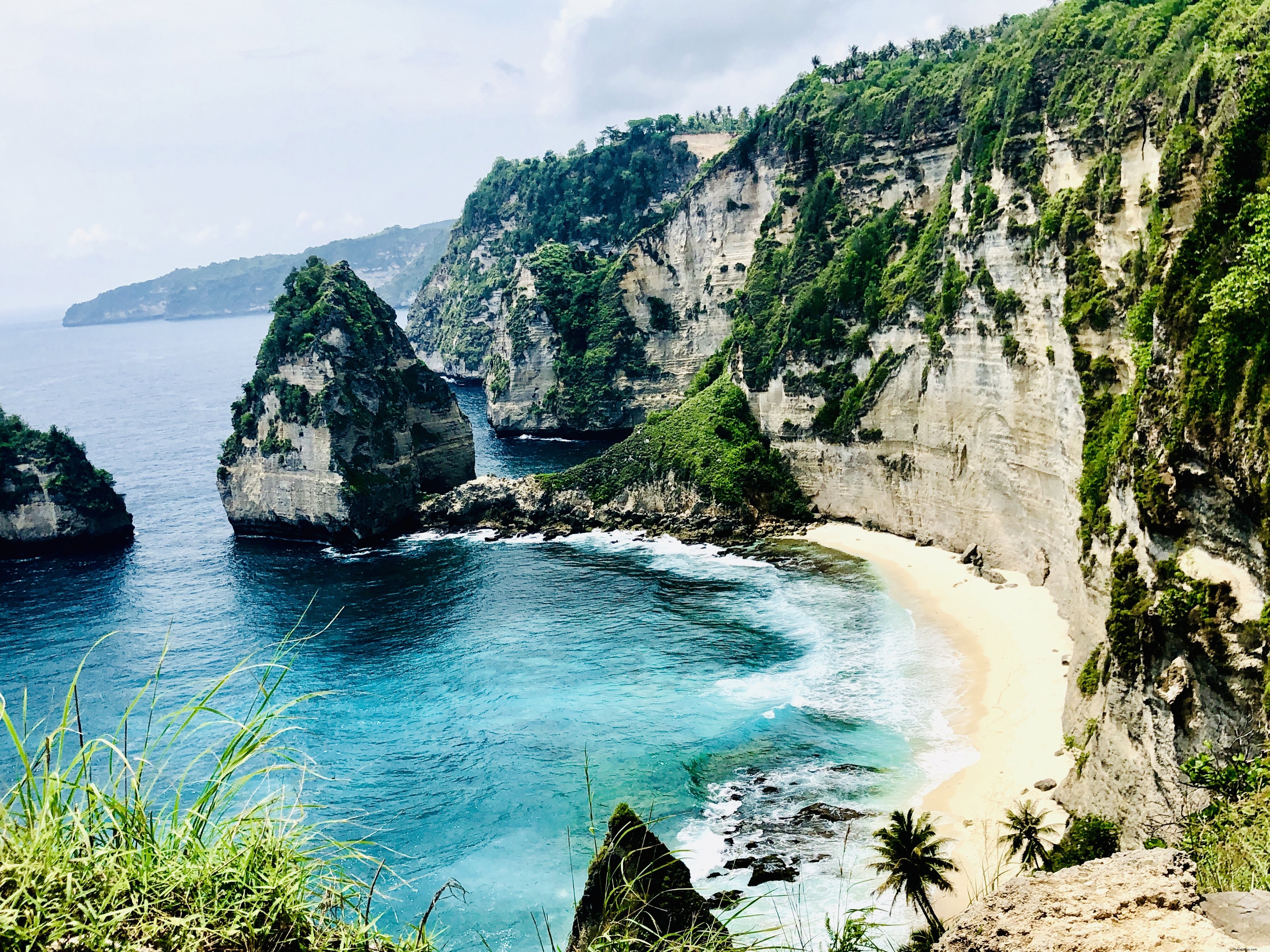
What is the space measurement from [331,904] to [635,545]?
2207 inches

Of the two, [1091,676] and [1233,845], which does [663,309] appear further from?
[1233,845]

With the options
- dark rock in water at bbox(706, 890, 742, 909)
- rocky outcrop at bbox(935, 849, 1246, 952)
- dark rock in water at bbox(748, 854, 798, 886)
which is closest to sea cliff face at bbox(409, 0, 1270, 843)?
dark rock in water at bbox(748, 854, 798, 886)

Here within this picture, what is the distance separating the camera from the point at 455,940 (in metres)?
26.4

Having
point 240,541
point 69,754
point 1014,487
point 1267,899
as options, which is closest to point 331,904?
point 1267,899

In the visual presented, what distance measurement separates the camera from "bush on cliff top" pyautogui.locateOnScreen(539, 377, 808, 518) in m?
63.1

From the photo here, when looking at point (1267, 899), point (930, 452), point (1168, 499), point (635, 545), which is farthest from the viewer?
point (635, 545)

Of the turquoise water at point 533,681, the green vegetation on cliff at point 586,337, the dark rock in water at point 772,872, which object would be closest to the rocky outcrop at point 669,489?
the turquoise water at point 533,681

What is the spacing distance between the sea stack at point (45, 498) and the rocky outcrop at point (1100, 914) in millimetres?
72214

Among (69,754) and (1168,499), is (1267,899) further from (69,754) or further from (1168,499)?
(69,754)

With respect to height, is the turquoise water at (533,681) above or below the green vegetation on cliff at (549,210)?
below

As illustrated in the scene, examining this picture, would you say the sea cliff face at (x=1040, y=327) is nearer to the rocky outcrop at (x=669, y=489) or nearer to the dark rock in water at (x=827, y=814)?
the rocky outcrop at (x=669, y=489)

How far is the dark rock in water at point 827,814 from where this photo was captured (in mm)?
30969

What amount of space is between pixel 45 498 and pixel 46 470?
6.55ft

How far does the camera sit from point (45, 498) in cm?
6619
